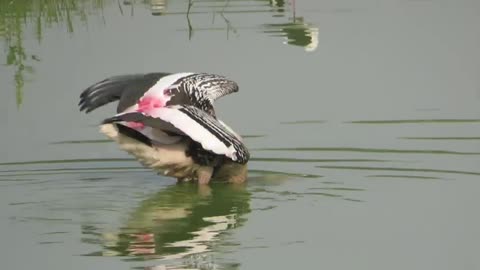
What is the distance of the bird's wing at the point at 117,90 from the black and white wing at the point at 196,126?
349 millimetres

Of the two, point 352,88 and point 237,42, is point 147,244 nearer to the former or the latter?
point 352,88

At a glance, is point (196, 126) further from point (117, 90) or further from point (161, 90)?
point (117, 90)

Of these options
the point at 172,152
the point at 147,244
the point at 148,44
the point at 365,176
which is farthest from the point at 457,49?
the point at 147,244

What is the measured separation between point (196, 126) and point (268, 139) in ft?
5.86

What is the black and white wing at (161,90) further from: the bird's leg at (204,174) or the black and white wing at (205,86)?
the bird's leg at (204,174)

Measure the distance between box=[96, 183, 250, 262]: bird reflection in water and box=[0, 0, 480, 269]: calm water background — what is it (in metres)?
0.02

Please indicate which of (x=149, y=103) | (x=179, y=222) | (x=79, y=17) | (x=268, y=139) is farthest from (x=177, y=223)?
(x=79, y=17)

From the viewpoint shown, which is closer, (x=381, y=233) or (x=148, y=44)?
(x=381, y=233)

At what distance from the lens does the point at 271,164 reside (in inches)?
407

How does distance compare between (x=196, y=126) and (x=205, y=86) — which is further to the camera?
(x=205, y=86)

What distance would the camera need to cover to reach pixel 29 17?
14.8m

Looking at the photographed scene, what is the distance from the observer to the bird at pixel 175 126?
9.03 m

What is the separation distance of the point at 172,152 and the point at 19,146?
1.68 metres

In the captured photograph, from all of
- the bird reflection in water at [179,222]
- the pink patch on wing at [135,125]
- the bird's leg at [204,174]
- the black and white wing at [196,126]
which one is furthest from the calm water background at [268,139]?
the pink patch on wing at [135,125]
